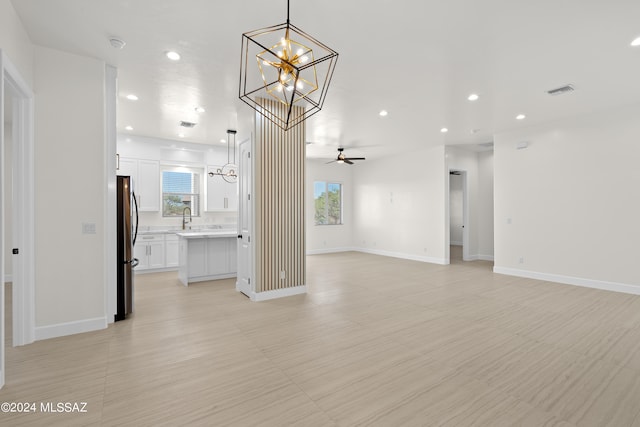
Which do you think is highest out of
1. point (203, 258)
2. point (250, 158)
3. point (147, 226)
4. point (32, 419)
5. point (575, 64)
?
point (575, 64)

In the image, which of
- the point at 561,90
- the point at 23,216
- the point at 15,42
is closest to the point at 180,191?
the point at 23,216

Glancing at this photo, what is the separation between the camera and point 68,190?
11.2ft

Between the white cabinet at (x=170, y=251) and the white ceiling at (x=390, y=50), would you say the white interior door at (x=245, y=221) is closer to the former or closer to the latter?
the white ceiling at (x=390, y=50)

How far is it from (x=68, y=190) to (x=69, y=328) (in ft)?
5.08

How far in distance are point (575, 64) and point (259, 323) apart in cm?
497

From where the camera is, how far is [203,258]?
5.95 meters

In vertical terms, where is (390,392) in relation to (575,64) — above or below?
below

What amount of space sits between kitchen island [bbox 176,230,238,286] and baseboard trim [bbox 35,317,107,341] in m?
2.10

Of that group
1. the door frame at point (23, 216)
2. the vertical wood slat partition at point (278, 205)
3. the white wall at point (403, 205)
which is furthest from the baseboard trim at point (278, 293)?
the white wall at point (403, 205)

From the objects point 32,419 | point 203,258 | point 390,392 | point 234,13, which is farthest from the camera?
point 203,258

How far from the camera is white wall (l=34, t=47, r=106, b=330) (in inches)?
129

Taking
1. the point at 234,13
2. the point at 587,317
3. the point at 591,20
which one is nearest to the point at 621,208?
the point at 587,317

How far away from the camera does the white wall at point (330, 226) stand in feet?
33.0

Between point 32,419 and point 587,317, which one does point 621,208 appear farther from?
point 32,419
